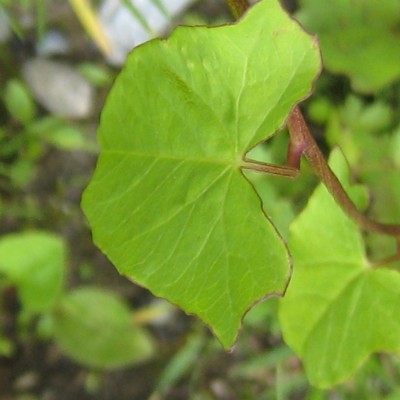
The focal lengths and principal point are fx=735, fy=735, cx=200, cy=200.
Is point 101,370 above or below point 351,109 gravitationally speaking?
below

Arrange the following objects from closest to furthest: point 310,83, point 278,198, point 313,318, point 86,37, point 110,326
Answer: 1. point 310,83
2. point 313,318
3. point 278,198
4. point 110,326
5. point 86,37

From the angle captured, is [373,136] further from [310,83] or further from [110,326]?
[310,83]

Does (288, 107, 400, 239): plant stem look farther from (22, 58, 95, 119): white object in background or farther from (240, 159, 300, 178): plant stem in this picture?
(22, 58, 95, 119): white object in background

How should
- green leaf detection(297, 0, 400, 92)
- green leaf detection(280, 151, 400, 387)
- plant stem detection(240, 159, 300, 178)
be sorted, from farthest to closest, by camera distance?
green leaf detection(297, 0, 400, 92), green leaf detection(280, 151, 400, 387), plant stem detection(240, 159, 300, 178)

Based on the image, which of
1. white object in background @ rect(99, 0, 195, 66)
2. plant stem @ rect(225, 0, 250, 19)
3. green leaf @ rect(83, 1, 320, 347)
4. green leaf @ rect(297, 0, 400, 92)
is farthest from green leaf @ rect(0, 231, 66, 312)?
plant stem @ rect(225, 0, 250, 19)

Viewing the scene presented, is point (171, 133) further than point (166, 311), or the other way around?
point (166, 311)

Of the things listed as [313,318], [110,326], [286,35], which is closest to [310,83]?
[286,35]

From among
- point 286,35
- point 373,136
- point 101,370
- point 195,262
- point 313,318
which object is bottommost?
point 101,370
